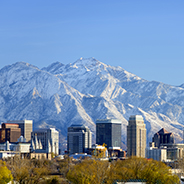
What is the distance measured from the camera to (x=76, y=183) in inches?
5915

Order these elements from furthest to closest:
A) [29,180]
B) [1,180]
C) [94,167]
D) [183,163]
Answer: [29,180]
[1,180]
[94,167]
[183,163]

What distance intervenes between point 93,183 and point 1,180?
35474 mm

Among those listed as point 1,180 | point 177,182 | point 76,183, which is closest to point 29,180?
point 1,180

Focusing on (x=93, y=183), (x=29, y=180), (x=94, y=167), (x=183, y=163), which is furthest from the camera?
(x=29, y=180)

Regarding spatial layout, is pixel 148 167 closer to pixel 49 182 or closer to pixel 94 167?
pixel 94 167

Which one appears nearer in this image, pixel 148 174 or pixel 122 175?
pixel 122 175

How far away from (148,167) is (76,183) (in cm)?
1943

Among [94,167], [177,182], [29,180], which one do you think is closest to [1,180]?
[29,180]

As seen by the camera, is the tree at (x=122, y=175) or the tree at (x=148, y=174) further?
the tree at (x=148, y=174)

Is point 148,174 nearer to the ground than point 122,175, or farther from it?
farther from it

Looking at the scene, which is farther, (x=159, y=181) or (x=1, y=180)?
(x=1, y=180)

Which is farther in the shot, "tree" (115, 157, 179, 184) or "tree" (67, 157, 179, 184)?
"tree" (115, 157, 179, 184)

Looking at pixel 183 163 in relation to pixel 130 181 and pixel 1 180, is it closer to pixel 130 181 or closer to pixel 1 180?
pixel 130 181

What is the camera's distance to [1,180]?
159m
